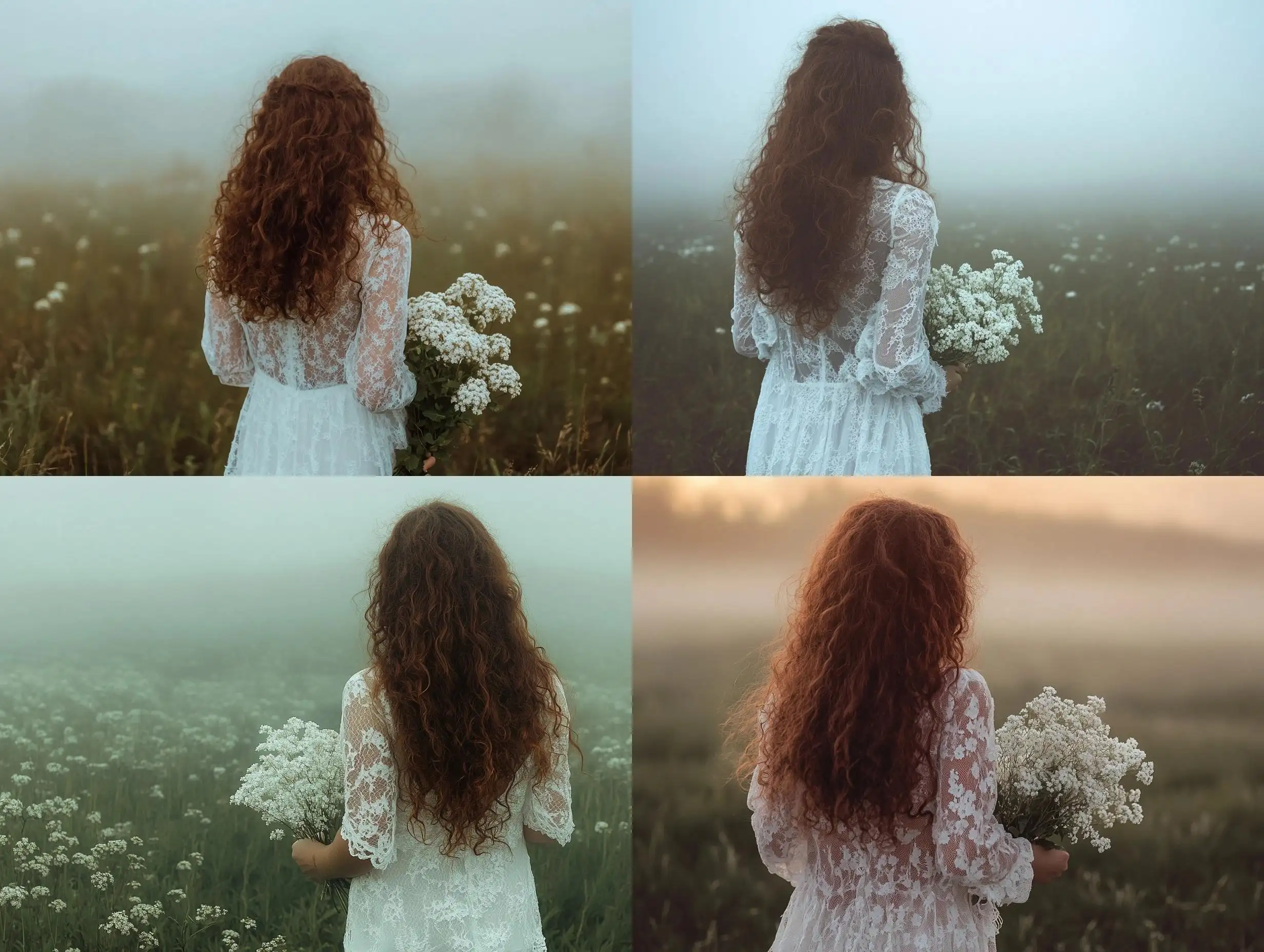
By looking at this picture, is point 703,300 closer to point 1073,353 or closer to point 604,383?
point 604,383

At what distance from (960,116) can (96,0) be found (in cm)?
230

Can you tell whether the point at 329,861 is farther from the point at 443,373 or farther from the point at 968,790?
the point at 968,790

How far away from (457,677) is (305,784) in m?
0.51

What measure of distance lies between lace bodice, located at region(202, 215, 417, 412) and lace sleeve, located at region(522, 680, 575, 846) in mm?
729

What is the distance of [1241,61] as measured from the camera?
12.4 feet

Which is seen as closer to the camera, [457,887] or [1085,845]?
[457,887]

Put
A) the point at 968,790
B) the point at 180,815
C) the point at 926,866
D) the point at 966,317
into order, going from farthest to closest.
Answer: the point at 180,815, the point at 966,317, the point at 926,866, the point at 968,790

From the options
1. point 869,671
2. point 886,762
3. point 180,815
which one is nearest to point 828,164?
point 869,671

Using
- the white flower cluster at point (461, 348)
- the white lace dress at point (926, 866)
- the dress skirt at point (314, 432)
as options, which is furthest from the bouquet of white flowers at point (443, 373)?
the white lace dress at point (926, 866)

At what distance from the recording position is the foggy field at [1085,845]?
3.52 metres

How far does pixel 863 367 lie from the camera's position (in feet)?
9.00

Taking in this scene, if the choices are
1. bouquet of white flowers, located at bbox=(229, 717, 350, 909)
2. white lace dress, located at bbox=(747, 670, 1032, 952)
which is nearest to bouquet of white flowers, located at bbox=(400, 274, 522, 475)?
bouquet of white flowers, located at bbox=(229, 717, 350, 909)

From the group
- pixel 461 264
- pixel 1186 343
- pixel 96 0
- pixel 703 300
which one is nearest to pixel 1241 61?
pixel 1186 343

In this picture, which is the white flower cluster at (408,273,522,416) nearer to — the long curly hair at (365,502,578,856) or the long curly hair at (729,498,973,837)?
the long curly hair at (365,502,578,856)
